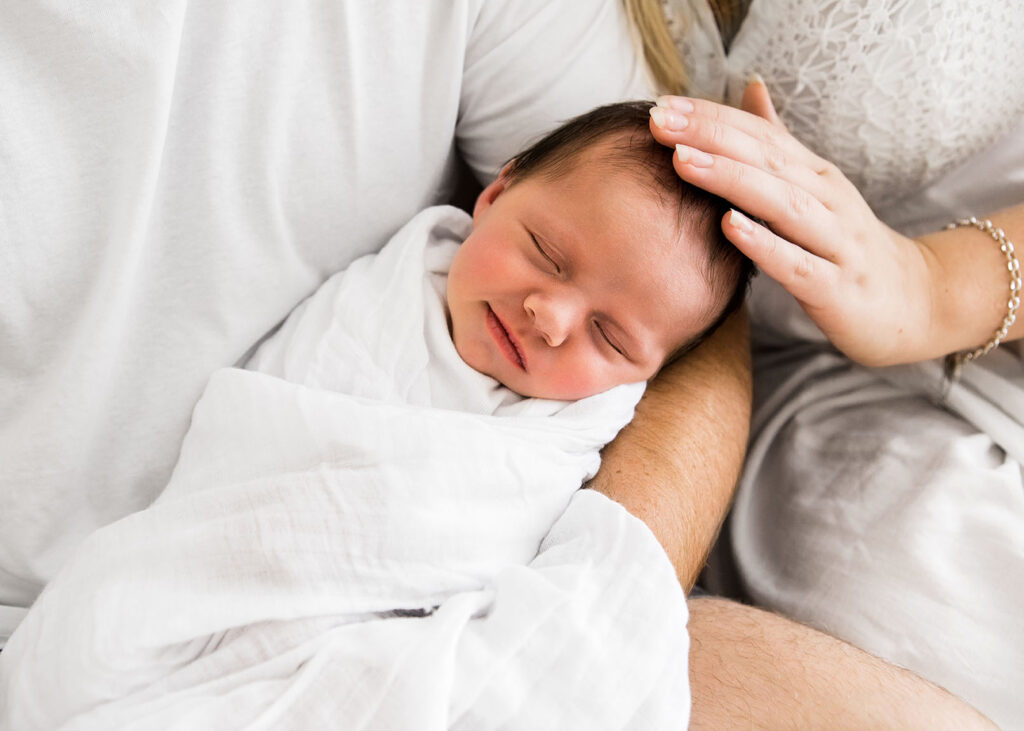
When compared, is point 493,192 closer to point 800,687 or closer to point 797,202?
point 797,202

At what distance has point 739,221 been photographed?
3.23ft

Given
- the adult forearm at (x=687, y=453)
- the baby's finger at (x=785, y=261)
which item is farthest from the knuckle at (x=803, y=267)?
the adult forearm at (x=687, y=453)

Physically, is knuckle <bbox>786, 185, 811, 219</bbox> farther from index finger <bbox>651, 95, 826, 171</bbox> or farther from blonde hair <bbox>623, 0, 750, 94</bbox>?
blonde hair <bbox>623, 0, 750, 94</bbox>

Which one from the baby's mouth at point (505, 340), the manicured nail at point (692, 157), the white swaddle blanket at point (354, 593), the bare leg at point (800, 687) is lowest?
the bare leg at point (800, 687)

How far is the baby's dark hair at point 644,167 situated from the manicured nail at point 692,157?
1.5 inches

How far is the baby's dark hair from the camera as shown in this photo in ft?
3.30

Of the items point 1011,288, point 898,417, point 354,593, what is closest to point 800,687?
point 354,593

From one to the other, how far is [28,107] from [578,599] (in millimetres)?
712

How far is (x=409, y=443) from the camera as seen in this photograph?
2.80 feet

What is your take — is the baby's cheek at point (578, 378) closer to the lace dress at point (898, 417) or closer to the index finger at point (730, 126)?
the index finger at point (730, 126)

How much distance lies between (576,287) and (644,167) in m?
0.16

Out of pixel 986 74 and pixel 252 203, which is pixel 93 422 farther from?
pixel 986 74

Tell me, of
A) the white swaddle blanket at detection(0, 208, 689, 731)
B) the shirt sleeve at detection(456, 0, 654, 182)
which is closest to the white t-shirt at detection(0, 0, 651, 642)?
the shirt sleeve at detection(456, 0, 654, 182)

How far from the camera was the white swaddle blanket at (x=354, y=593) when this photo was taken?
733mm
